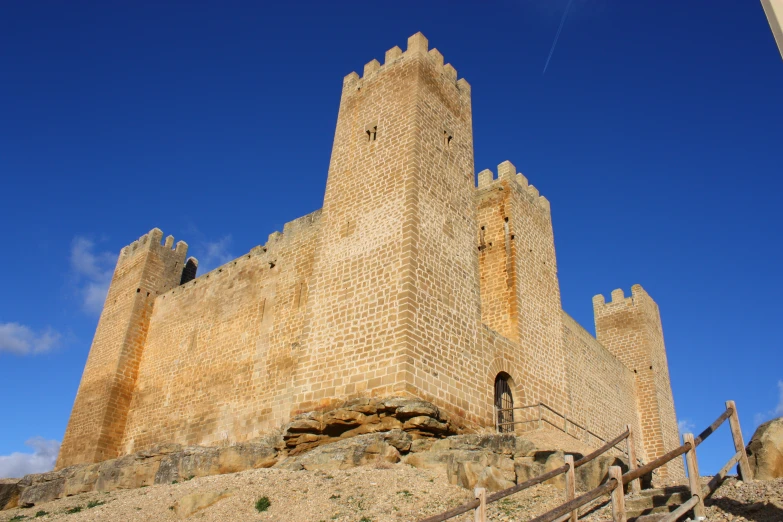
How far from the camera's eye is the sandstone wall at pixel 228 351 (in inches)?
628

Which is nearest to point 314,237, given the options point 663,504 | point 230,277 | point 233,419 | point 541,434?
point 230,277

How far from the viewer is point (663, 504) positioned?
7.08 m

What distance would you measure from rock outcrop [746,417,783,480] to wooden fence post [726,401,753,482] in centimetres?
9

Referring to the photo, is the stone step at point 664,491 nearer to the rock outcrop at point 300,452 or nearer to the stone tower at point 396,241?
the rock outcrop at point 300,452

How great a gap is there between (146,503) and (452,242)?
746cm

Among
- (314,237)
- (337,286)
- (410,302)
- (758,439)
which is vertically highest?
(314,237)

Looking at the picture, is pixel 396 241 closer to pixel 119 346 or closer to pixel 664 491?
pixel 664 491

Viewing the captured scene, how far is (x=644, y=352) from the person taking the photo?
79.4 ft

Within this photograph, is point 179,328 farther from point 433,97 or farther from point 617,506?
point 617,506

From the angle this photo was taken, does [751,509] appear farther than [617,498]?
Yes

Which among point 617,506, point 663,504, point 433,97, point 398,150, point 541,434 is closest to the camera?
point 617,506

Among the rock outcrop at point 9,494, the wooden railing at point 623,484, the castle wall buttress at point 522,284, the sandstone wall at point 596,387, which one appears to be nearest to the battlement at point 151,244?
the rock outcrop at point 9,494

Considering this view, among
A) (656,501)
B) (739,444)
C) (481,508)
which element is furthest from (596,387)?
(481,508)

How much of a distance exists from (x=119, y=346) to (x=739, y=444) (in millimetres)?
18444
